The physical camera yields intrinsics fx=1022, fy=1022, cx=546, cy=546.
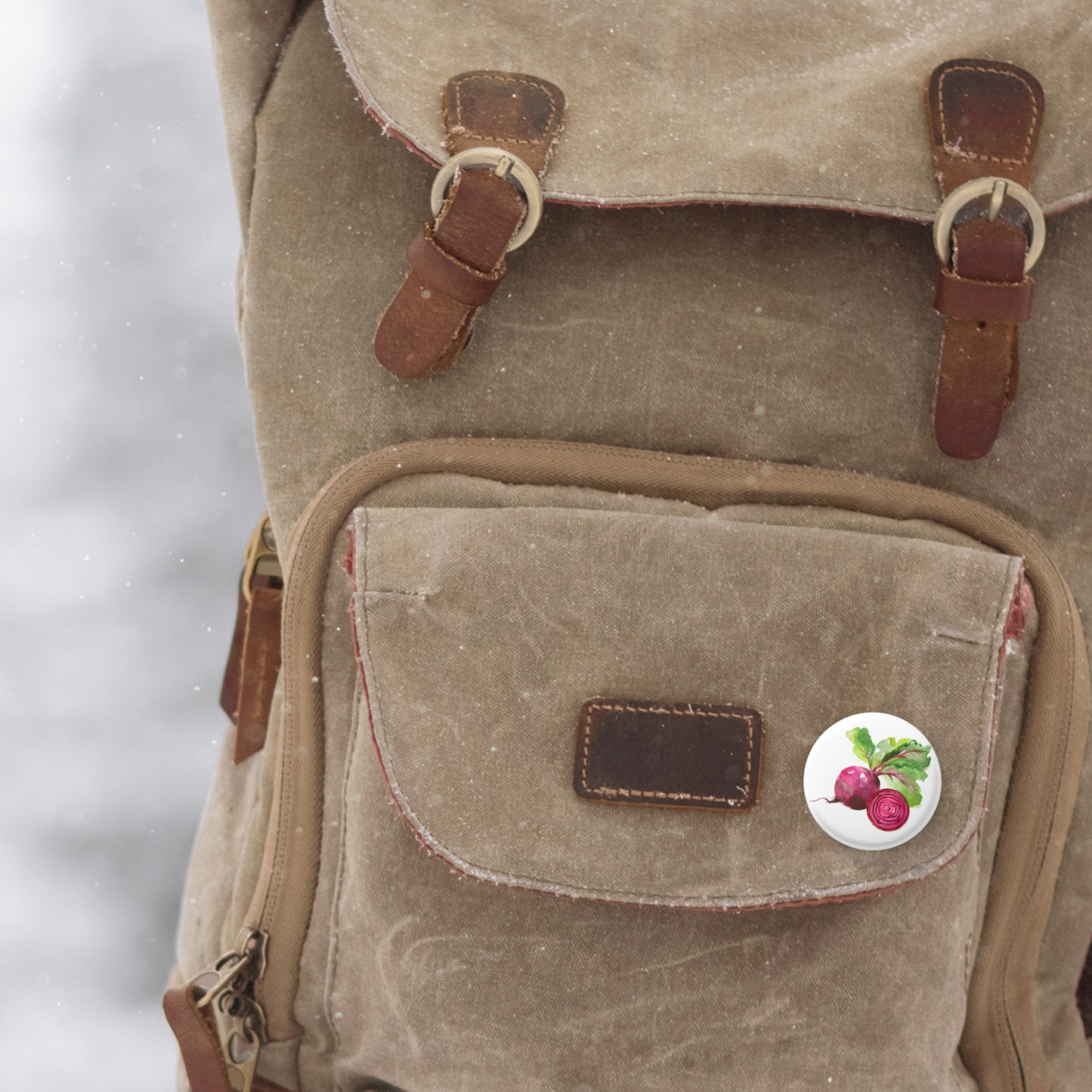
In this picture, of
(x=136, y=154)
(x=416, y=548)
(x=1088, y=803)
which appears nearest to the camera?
(x=416, y=548)

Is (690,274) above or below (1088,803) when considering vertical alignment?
above

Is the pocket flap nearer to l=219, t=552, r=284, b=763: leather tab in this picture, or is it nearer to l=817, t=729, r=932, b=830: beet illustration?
l=817, t=729, r=932, b=830: beet illustration

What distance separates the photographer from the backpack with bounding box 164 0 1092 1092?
0.65 m

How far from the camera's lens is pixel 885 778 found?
25.0 inches

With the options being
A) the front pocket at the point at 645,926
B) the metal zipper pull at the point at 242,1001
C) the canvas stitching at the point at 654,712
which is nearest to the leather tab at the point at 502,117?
the front pocket at the point at 645,926

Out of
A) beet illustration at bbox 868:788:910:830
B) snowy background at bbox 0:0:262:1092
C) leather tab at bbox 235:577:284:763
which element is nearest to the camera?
beet illustration at bbox 868:788:910:830

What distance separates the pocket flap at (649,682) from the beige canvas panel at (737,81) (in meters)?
0.24

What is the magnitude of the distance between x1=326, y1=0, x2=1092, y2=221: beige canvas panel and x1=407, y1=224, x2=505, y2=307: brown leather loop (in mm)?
54

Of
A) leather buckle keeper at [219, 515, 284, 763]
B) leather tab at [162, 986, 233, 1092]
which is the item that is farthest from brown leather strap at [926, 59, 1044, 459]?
leather tab at [162, 986, 233, 1092]

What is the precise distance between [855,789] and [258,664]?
48 cm

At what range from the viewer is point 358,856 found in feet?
2.25

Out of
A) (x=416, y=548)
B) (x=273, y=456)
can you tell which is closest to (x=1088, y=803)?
(x=416, y=548)

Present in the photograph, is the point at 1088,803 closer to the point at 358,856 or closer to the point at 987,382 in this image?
the point at 987,382

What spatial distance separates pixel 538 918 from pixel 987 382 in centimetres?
47
